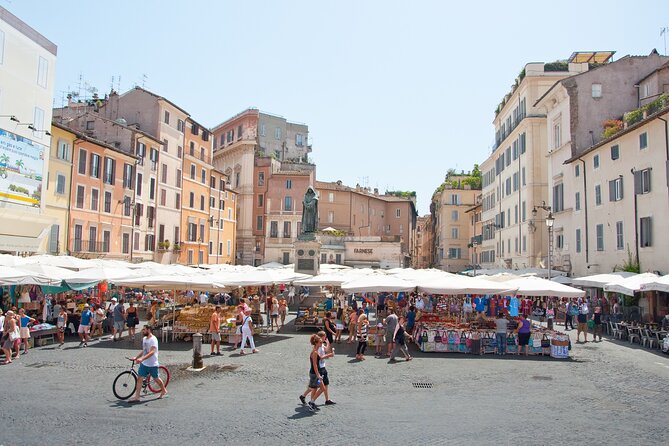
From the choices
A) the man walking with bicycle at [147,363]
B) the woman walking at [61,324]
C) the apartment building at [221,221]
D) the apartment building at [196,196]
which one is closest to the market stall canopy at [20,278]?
the woman walking at [61,324]

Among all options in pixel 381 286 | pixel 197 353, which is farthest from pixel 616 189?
pixel 197 353

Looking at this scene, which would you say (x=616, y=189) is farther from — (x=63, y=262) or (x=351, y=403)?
(x=63, y=262)

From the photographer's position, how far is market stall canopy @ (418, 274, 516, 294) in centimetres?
1928

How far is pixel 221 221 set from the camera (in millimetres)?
60250

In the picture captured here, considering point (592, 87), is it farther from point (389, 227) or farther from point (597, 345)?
point (389, 227)

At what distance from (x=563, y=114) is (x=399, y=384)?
29005mm

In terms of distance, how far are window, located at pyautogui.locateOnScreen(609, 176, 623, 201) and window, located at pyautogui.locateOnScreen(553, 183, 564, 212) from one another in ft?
22.9

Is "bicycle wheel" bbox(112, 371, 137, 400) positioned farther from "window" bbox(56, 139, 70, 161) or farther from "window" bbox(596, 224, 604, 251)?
"window" bbox(56, 139, 70, 161)

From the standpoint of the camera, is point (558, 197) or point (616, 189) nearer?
point (616, 189)

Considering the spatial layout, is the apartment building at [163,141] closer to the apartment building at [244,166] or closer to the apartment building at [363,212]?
the apartment building at [244,166]

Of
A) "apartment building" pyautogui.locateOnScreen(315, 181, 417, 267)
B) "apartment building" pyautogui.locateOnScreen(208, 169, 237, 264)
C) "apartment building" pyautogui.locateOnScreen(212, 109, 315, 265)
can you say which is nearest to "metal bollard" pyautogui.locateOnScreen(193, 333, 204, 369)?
"apartment building" pyautogui.locateOnScreen(208, 169, 237, 264)

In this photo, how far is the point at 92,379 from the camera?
13.8 meters

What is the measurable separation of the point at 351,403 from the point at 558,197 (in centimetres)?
3025

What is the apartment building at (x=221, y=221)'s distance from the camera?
191 ft
